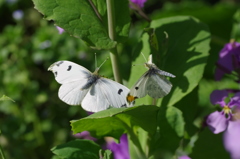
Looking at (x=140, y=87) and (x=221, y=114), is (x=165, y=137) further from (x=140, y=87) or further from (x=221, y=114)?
(x=140, y=87)

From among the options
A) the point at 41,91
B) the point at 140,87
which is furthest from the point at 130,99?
the point at 41,91

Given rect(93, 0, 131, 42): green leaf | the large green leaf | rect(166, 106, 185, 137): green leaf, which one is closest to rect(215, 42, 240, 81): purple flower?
the large green leaf

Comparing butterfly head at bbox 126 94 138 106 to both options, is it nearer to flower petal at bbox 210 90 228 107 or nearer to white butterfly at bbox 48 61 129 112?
white butterfly at bbox 48 61 129 112

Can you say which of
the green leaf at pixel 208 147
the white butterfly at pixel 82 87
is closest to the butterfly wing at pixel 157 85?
the white butterfly at pixel 82 87

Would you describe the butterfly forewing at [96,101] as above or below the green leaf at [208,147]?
above

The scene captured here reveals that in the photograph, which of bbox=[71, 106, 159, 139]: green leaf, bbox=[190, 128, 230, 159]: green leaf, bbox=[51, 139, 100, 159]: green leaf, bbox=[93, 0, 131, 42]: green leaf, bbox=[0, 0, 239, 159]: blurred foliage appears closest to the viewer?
bbox=[71, 106, 159, 139]: green leaf

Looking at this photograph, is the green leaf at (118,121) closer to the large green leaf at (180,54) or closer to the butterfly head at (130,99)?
the butterfly head at (130,99)
